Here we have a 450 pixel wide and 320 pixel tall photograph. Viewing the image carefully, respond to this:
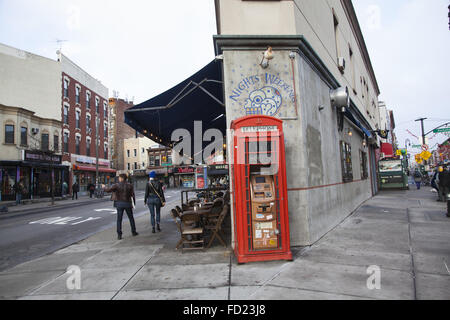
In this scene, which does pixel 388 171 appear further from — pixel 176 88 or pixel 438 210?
pixel 176 88

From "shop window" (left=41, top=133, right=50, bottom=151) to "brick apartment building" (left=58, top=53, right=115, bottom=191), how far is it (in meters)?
3.00

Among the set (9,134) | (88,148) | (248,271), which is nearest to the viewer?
(248,271)

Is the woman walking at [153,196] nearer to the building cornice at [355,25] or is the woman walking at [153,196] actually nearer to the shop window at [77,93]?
the building cornice at [355,25]

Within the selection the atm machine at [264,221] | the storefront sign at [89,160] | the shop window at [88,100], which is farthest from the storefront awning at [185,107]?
the shop window at [88,100]

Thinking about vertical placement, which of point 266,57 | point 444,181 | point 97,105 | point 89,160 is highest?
point 97,105

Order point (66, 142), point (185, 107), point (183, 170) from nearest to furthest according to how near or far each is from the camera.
Result: 1. point (185, 107)
2. point (66, 142)
3. point (183, 170)

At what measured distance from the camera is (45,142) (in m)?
25.6

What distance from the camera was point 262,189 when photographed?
508 centimetres

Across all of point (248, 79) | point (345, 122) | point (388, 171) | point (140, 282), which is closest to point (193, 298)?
point (140, 282)

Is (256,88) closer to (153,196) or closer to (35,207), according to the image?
(153,196)

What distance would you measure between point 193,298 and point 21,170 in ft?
89.3

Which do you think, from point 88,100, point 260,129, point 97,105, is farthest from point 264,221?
point 97,105

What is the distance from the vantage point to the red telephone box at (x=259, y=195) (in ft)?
16.2

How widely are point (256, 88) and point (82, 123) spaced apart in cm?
3323
